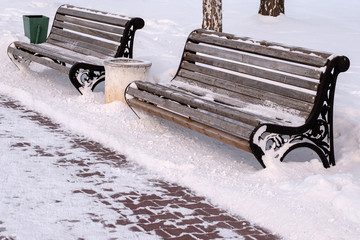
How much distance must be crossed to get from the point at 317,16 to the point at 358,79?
9.75 metres

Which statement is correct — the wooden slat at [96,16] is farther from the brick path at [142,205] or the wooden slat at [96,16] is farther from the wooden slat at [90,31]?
the brick path at [142,205]

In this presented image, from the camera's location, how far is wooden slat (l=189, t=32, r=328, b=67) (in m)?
5.70

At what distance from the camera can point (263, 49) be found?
626cm

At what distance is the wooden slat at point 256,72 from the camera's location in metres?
5.79

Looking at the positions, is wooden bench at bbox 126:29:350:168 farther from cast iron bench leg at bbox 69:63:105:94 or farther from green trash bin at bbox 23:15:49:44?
green trash bin at bbox 23:15:49:44

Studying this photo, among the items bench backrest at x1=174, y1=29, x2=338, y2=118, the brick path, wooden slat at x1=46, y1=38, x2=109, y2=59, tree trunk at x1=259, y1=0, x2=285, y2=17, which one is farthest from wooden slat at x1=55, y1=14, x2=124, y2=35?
tree trunk at x1=259, y1=0, x2=285, y2=17

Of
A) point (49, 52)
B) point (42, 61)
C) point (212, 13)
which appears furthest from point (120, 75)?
point (212, 13)

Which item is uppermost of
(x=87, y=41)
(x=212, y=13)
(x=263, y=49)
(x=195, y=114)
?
(x=212, y=13)

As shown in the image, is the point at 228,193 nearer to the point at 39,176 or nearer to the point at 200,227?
the point at 200,227

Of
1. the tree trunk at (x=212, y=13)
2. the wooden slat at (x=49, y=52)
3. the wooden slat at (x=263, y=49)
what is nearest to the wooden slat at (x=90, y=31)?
the wooden slat at (x=49, y=52)

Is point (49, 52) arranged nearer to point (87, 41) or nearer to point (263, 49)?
point (87, 41)

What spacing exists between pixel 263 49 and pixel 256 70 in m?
0.22

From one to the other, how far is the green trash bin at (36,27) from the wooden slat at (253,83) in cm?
483

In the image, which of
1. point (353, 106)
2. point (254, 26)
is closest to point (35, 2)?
point (254, 26)
